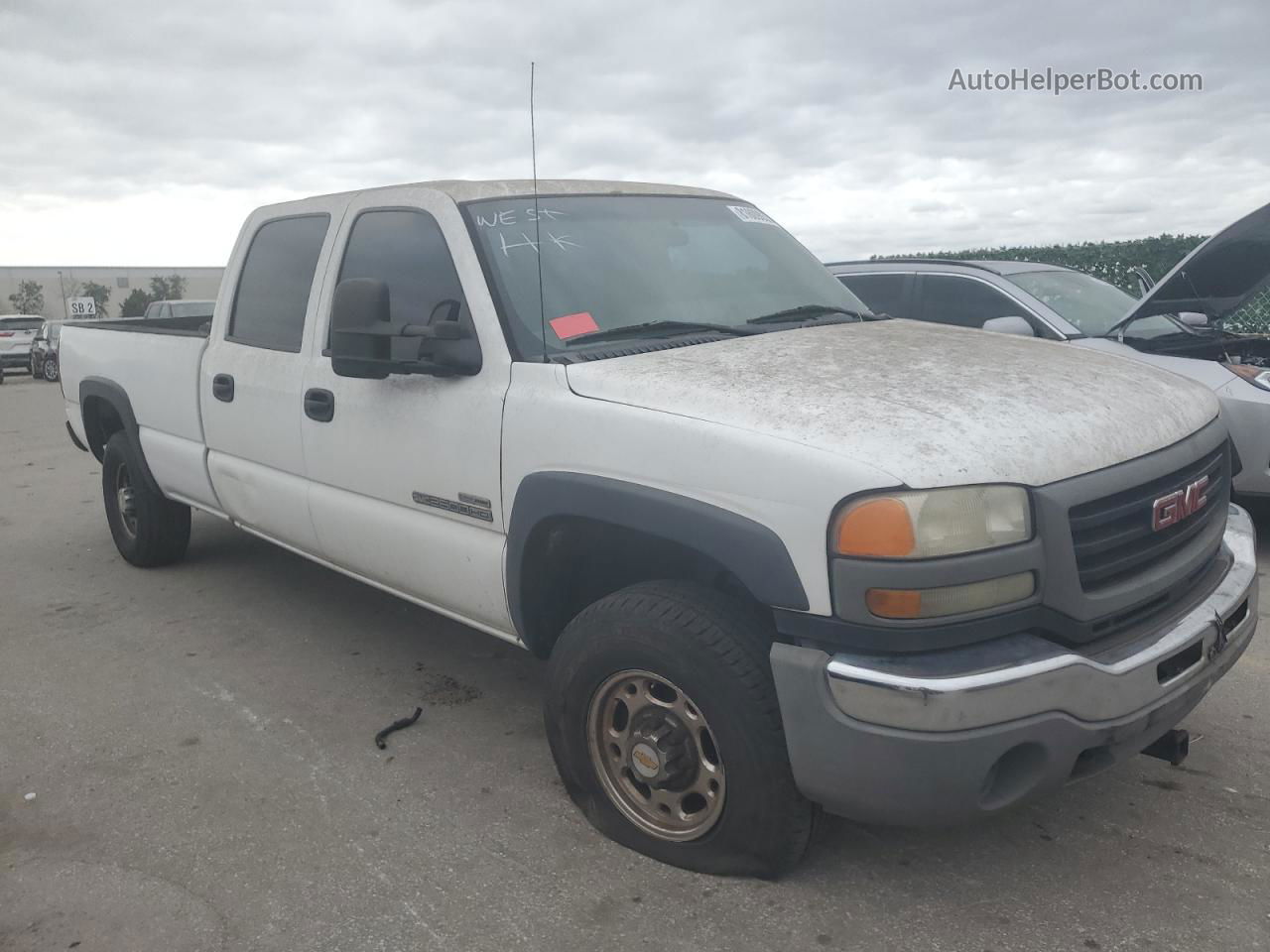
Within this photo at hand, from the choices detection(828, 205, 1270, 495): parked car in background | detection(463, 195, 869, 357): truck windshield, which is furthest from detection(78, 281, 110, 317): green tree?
detection(463, 195, 869, 357): truck windshield

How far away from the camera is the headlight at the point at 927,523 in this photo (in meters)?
2.28

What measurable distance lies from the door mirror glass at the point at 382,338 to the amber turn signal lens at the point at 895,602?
151 centimetres

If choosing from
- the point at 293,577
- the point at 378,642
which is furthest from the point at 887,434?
the point at 293,577

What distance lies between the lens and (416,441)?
349 centimetres

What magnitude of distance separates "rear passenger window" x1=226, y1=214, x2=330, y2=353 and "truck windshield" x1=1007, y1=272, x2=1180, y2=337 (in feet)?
15.7

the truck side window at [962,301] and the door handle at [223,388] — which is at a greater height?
the truck side window at [962,301]

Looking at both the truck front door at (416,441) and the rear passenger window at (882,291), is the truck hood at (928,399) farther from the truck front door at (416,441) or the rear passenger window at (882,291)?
the rear passenger window at (882,291)

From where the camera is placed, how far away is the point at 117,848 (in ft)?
10.0

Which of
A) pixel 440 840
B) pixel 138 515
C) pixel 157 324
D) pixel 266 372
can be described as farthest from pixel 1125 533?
pixel 157 324

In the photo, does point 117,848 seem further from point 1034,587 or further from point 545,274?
point 1034,587

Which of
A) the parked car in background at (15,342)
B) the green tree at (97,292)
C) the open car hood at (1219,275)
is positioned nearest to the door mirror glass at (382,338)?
the open car hood at (1219,275)

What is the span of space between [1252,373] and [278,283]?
16.5ft

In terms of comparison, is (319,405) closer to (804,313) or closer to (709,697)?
(804,313)

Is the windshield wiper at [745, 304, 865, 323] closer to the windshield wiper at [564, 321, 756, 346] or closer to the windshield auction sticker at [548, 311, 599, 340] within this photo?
the windshield wiper at [564, 321, 756, 346]
